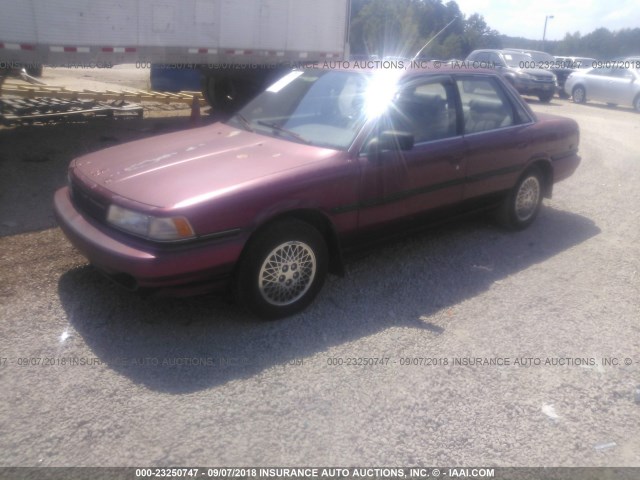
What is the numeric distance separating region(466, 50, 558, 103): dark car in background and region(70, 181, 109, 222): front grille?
16.5 meters

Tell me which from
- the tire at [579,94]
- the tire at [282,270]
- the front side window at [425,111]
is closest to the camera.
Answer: the tire at [282,270]

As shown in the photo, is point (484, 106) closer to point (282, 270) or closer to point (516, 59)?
point (282, 270)

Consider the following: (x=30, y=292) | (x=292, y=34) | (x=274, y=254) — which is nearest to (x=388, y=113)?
(x=274, y=254)

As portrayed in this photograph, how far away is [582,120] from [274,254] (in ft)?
44.3

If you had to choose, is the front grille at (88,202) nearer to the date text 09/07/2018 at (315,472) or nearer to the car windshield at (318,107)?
the car windshield at (318,107)

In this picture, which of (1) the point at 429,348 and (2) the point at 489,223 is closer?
(1) the point at 429,348

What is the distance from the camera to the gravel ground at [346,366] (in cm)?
284

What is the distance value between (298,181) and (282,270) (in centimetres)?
59

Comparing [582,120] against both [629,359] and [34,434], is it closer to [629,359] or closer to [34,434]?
[629,359]

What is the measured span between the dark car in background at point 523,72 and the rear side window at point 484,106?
13732 mm

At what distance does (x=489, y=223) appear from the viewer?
6059mm

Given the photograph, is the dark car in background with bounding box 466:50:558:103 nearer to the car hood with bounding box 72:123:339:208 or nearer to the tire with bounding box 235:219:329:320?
the car hood with bounding box 72:123:339:208

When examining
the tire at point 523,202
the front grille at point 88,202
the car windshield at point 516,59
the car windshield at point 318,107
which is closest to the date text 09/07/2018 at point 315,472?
the front grille at point 88,202

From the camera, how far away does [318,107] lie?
4715mm
